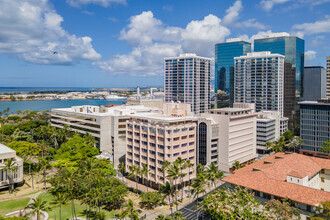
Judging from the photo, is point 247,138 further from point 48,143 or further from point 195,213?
point 48,143

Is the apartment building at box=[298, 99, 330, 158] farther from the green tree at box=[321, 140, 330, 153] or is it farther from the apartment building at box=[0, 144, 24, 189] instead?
the apartment building at box=[0, 144, 24, 189]

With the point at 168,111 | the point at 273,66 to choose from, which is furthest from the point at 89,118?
the point at 273,66

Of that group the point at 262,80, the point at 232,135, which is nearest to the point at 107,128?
the point at 232,135

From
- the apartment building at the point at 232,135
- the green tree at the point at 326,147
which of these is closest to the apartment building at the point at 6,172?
the apartment building at the point at 232,135

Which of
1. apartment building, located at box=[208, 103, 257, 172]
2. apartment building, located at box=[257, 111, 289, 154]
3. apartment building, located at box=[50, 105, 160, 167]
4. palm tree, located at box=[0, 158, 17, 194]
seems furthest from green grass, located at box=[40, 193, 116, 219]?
apartment building, located at box=[257, 111, 289, 154]

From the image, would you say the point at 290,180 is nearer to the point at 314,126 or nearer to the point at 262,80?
the point at 314,126

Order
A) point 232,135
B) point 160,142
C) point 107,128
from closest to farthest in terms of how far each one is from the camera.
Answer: point 160,142, point 232,135, point 107,128
